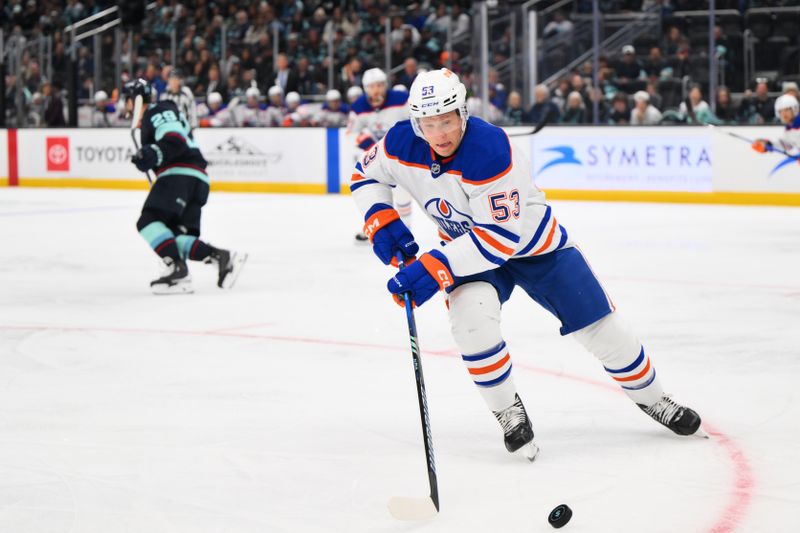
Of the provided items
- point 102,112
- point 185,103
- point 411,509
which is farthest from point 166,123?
point 102,112

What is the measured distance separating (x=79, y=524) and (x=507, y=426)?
3.68ft

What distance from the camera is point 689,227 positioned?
9719 millimetres

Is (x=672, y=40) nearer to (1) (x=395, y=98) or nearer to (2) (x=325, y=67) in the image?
(2) (x=325, y=67)

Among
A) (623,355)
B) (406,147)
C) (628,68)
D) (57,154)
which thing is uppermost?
(628,68)

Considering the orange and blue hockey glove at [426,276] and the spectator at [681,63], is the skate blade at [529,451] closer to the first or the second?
the orange and blue hockey glove at [426,276]

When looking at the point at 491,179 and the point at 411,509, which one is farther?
the point at 491,179

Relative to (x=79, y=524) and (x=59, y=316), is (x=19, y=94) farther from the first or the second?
(x=79, y=524)

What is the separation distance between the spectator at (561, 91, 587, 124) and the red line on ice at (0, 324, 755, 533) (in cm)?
826

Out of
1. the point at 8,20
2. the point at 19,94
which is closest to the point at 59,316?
the point at 19,94

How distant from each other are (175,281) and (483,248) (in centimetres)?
377

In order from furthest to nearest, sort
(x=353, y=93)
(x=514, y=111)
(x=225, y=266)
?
(x=353, y=93)
(x=514, y=111)
(x=225, y=266)

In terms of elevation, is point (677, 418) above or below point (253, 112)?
below

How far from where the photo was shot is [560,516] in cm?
250

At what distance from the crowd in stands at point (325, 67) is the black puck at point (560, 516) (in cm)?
1016
